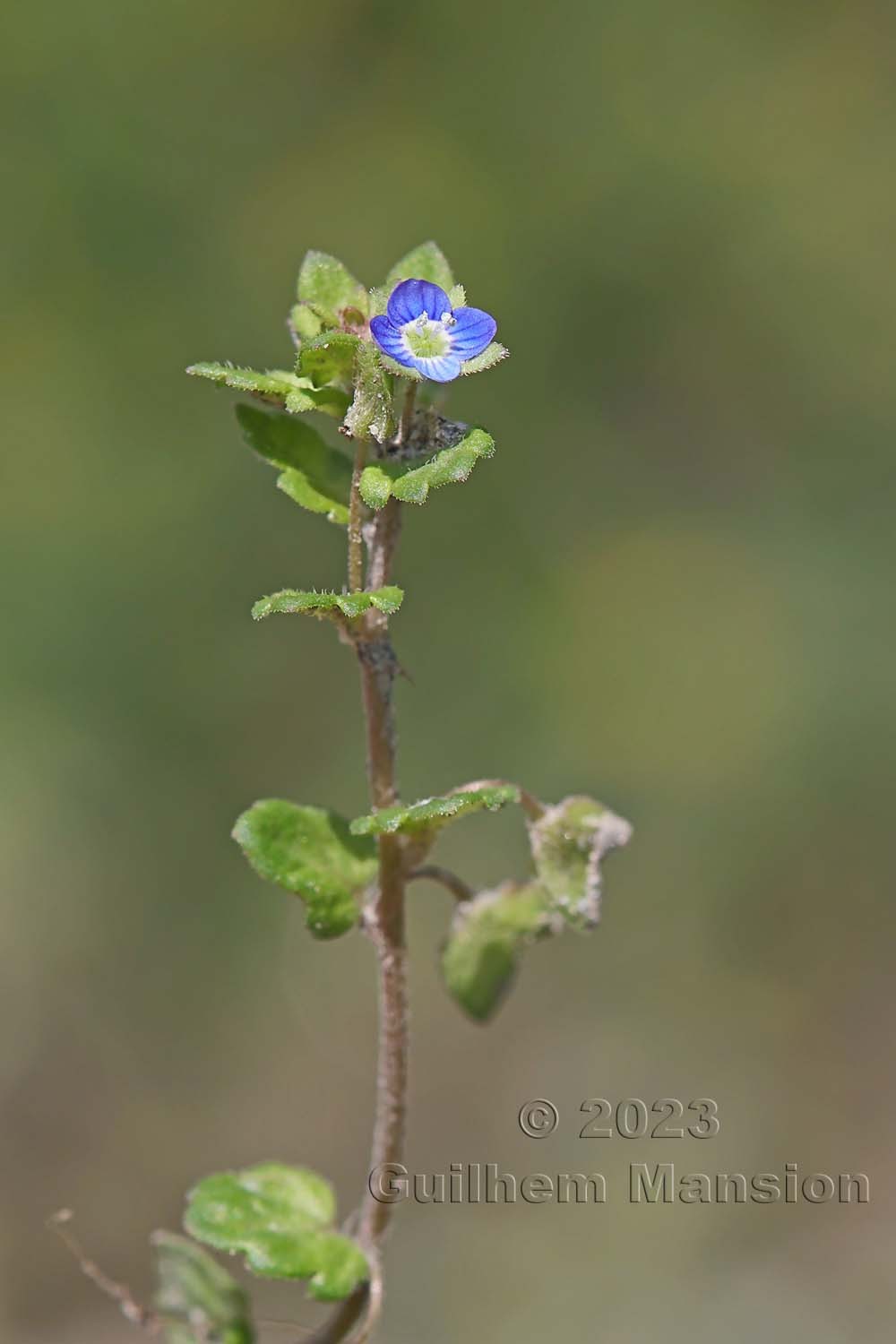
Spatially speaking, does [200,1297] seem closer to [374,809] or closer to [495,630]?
[374,809]

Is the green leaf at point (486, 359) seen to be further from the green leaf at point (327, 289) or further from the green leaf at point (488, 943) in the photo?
the green leaf at point (488, 943)

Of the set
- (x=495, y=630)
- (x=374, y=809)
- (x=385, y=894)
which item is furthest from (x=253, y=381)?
(x=495, y=630)

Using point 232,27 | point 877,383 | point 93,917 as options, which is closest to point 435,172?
point 232,27

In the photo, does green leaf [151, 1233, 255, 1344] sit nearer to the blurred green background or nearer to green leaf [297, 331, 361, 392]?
green leaf [297, 331, 361, 392]

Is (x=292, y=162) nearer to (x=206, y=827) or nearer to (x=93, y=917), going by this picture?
(x=206, y=827)

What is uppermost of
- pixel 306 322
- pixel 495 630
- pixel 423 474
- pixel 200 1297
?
pixel 495 630

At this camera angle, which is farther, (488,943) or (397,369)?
(488,943)

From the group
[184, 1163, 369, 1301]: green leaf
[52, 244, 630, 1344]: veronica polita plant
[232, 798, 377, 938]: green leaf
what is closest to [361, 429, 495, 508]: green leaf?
[52, 244, 630, 1344]: veronica polita plant

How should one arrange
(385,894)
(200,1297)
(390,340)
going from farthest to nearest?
(200,1297) → (385,894) → (390,340)
